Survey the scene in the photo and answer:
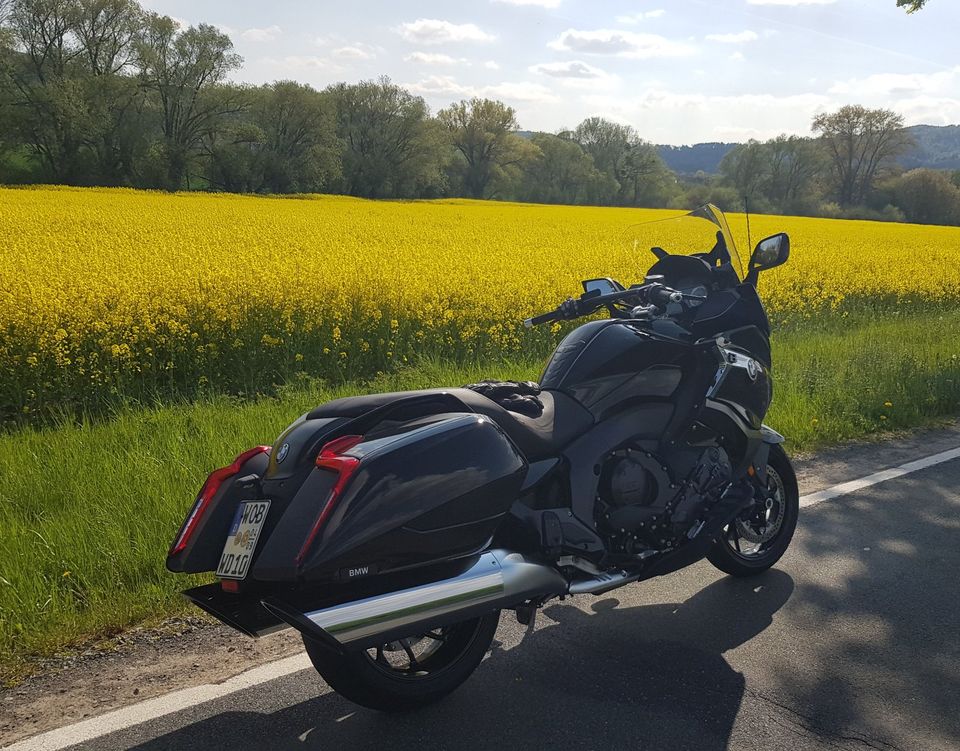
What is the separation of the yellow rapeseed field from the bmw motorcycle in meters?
0.71

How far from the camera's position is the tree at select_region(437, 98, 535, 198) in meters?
57.4

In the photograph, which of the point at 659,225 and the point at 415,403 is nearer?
the point at 415,403

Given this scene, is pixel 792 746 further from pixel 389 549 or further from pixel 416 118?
pixel 416 118

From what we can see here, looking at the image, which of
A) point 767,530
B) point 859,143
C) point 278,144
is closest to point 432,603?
point 767,530

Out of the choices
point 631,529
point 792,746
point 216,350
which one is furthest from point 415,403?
point 216,350

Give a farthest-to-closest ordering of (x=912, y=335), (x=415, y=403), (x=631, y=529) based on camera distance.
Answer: (x=912, y=335) → (x=631, y=529) → (x=415, y=403)

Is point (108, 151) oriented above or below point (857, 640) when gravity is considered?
above

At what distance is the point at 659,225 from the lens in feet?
12.2

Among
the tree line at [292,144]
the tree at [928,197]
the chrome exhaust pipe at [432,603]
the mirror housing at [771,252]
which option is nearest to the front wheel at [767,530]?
the mirror housing at [771,252]

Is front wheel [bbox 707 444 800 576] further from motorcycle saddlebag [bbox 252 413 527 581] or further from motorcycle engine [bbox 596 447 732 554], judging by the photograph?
motorcycle saddlebag [bbox 252 413 527 581]

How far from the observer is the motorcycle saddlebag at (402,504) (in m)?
2.13

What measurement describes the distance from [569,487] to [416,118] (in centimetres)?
5376

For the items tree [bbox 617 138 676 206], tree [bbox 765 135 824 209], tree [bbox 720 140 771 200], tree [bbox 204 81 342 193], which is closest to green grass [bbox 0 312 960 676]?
tree [bbox 204 81 342 193]

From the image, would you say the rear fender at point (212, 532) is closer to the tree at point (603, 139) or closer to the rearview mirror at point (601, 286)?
the rearview mirror at point (601, 286)
